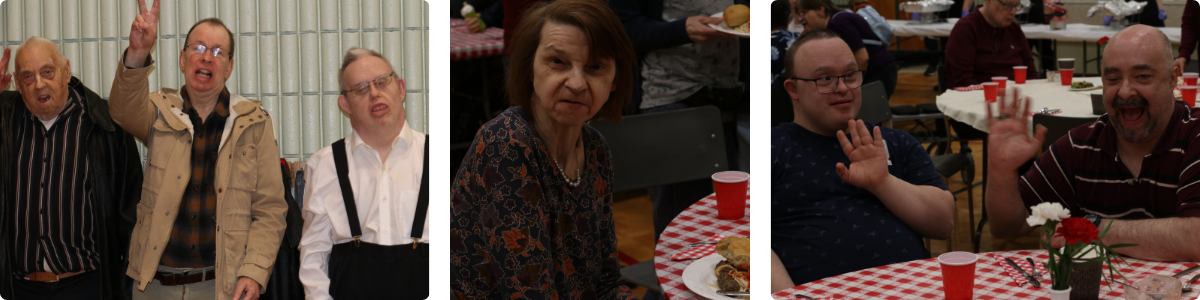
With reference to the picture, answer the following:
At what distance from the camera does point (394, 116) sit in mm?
1765

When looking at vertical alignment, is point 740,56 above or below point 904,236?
above

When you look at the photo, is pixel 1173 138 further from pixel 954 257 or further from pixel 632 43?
pixel 632 43

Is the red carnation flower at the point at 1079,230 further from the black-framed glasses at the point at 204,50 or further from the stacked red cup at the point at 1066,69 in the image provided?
the black-framed glasses at the point at 204,50

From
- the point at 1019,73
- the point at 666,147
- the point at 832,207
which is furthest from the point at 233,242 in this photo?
the point at 1019,73

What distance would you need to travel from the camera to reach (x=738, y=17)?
169 cm

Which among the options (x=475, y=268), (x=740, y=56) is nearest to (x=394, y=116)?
(x=475, y=268)

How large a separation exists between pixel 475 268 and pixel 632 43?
518 millimetres

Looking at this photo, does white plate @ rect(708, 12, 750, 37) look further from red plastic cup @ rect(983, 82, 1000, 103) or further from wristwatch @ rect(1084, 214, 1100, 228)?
wristwatch @ rect(1084, 214, 1100, 228)

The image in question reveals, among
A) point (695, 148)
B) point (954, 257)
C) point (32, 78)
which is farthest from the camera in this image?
point (32, 78)

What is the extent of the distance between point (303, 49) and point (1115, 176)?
1659 millimetres

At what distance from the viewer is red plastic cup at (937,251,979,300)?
1.52 metres

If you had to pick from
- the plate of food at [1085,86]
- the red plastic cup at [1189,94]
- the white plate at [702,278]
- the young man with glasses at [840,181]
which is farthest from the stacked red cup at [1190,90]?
the white plate at [702,278]

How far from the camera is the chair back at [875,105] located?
5.68 feet

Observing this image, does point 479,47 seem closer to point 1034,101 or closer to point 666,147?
point 666,147
